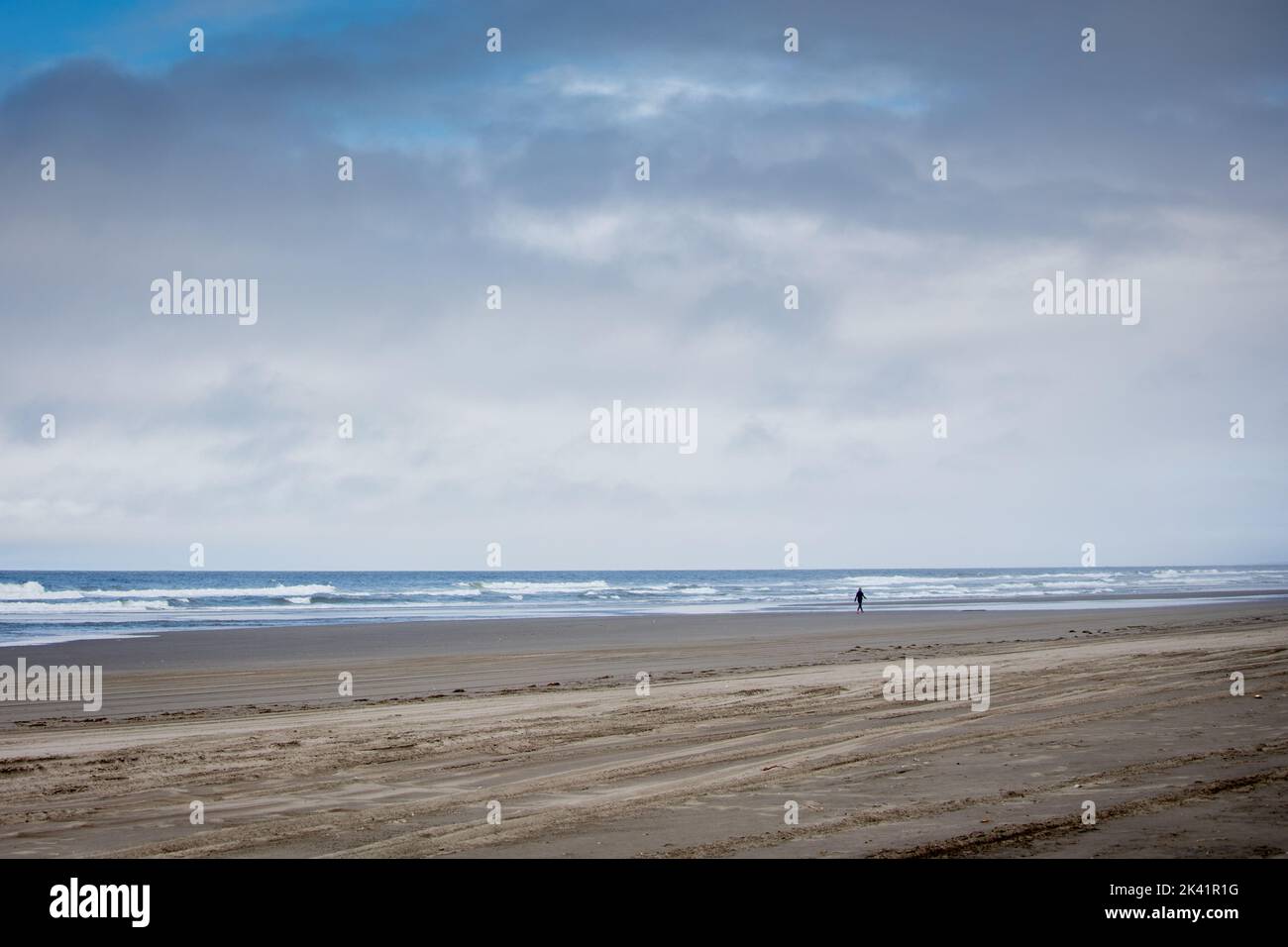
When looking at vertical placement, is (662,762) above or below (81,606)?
above

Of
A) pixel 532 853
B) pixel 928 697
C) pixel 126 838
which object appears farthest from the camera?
pixel 928 697

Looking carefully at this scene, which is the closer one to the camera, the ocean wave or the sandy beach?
the sandy beach

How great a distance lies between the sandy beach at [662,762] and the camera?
711 centimetres

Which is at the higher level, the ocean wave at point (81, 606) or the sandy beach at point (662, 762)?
the sandy beach at point (662, 762)

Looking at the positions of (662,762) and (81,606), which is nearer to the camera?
(662,762)

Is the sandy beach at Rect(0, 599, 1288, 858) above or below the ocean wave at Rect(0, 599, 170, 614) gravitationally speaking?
above

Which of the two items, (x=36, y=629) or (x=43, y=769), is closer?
(x=43, y=769)

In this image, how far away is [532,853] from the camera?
6.76 meters

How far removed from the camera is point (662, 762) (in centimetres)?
995

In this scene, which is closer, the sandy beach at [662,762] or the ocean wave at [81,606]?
the sandy beach at [662,762]

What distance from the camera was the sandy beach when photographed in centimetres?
711
